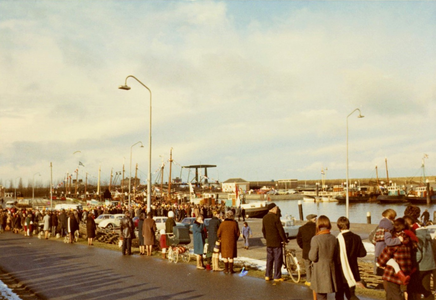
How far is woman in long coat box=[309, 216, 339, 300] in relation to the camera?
7367 millimetres

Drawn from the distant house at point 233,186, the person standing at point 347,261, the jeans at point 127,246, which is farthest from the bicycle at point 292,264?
the distant house at point 233,186

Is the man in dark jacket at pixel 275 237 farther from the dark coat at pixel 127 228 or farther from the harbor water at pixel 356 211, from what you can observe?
the harbor water at pixel 356 211

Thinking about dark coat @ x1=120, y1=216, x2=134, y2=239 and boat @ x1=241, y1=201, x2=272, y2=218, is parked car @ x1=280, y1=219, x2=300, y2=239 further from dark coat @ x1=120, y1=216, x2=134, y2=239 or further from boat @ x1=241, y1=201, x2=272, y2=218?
boat @ x1=241, y1=201, x2=272, y2=218

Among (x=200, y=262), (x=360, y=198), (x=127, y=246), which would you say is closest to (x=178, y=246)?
(x=200, y=262)

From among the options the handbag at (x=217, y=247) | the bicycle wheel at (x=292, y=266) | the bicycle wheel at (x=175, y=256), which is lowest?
the bicycle wheel at (x=175, y=256)

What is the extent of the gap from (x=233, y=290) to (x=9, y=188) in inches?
8180

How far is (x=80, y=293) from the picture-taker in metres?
10.7

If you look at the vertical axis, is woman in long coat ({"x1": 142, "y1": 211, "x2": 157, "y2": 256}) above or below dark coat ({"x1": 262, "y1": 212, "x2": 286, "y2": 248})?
below

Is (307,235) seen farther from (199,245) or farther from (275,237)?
(199,245)

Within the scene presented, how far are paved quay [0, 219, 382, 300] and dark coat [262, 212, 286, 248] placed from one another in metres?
0.96

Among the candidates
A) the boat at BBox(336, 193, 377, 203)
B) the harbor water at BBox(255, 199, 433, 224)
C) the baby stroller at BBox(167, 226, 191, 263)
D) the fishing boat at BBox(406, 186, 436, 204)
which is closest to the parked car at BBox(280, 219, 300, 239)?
the baby stroller at BBox(167, 226, 191, 263)

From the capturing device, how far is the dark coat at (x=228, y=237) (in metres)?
12.8

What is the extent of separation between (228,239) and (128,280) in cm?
285

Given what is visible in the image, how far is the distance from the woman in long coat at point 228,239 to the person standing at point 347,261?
530 cm
